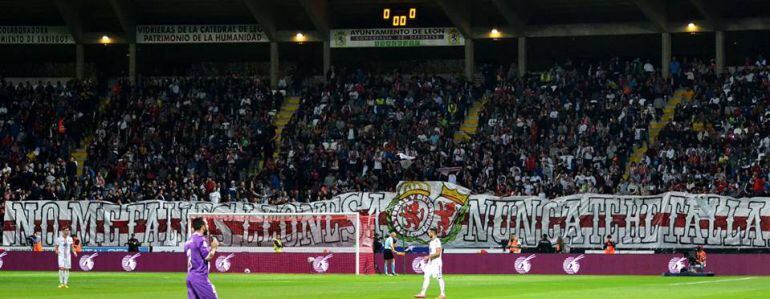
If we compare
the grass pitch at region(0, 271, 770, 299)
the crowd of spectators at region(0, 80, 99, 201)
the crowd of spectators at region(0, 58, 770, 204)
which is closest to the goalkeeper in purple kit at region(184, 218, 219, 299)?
the grass pitch at region(0, 271, 770, 299)

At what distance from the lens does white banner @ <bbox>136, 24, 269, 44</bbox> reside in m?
67.2

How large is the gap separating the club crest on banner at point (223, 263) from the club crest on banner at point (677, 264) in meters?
15.5

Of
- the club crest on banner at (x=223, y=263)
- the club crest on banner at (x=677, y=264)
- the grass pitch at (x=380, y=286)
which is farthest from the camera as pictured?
the club crest on banner at (x=223, y=263)

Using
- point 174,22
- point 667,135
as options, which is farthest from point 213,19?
point 667,135

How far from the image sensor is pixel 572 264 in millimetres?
46156

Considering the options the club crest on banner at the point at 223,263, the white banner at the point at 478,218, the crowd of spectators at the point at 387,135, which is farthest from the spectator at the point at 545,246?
the club crest on banner at the point at 223,263

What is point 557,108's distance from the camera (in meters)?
59.1

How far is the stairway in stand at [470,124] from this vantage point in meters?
60.0

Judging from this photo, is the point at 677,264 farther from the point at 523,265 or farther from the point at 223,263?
the point at 223,263

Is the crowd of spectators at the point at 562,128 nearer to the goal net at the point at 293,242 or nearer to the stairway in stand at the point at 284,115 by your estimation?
the goal net at the point at 293,242

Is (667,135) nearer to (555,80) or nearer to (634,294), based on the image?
(555,80)

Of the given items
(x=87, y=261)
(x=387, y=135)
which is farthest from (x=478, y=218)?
→ (x=87, y=261)

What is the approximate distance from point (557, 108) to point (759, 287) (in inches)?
971

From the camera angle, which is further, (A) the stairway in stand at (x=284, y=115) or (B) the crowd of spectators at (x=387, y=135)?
(A) the stairway in stand at (x=284, y=115)
